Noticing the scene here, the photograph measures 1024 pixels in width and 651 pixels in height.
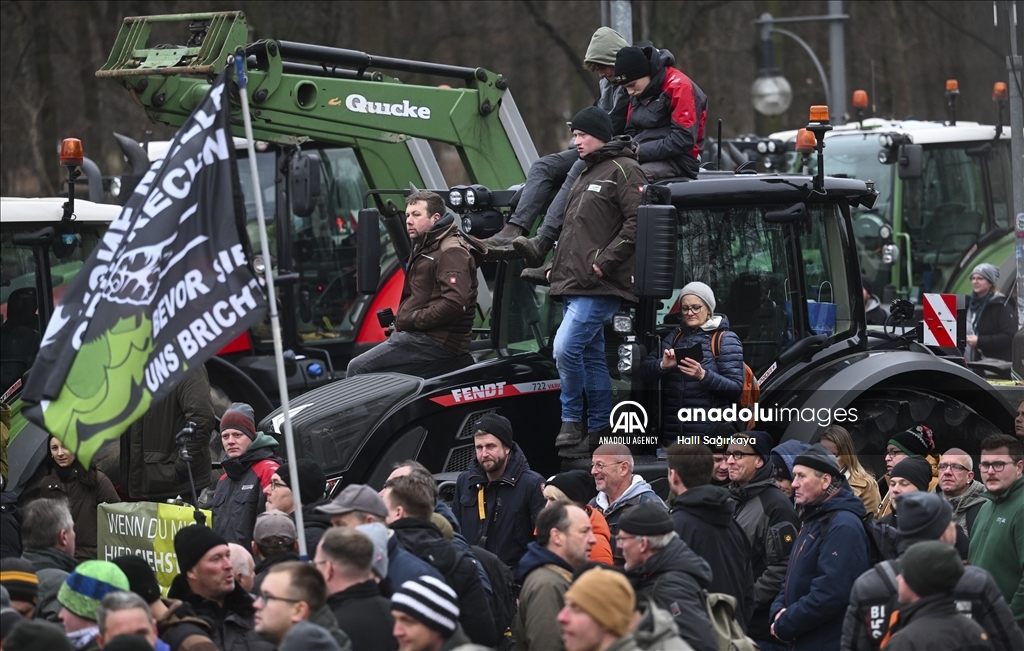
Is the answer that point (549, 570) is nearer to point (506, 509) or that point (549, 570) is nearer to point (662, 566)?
point (662, 566)

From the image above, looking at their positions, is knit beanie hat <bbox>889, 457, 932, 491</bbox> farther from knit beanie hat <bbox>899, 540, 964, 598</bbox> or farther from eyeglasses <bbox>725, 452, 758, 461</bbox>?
knit beanie hat <bbox>899, 540, 964, 598</bbox>

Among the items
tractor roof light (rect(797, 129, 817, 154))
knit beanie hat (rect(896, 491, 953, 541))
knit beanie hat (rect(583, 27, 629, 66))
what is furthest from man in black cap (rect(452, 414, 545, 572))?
tractor roof light (rect(797, 129, 817, 154))

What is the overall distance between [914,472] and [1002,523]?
0.50m

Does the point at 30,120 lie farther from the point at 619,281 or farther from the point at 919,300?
the point at 619,281

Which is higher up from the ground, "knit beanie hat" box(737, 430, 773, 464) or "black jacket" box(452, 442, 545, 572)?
"knit beanie hat" box(737, 430, 773, 464)

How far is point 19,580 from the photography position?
6078 millimetres

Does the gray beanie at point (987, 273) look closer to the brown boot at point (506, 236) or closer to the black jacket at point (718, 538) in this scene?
the brown boot at point (506, 236)

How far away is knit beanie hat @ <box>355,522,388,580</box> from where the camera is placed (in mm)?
→ 5769

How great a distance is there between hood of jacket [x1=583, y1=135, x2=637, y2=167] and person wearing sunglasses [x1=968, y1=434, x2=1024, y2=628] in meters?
2.44

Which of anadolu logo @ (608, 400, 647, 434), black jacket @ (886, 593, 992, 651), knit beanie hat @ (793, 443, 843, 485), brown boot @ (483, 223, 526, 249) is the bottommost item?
black jacket @ (886, 593, 992, 651)

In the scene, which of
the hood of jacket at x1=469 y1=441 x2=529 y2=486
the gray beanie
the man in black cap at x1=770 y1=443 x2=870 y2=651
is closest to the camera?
the man in black cap at x1=770 y1=443 x2=870 y2=651

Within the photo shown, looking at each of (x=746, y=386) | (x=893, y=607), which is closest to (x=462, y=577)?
(x=893, y=607)

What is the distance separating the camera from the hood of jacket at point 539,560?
6.11 m

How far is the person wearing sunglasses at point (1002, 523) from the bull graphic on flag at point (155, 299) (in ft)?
11.8
